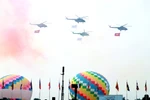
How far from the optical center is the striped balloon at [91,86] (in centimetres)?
7894

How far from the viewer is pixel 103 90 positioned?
79.9 meters

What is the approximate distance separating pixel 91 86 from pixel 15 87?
17.2 metres

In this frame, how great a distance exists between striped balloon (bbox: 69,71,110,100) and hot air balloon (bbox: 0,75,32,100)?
34.8 ft

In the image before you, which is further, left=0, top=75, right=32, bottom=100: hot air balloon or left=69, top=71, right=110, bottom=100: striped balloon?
left=0, top=75, right=32, bottom=100: hot air balloon

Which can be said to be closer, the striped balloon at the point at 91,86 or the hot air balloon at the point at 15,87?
the striped balloon at the point at 91,86

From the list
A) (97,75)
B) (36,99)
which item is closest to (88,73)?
(97,75)

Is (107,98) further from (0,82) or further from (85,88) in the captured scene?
(0,82)

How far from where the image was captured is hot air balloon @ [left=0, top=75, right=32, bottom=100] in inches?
3371

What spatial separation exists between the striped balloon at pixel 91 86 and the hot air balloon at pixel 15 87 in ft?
34.8

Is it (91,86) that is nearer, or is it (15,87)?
(91,86)

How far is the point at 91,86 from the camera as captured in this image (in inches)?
3132

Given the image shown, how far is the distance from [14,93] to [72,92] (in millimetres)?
12014

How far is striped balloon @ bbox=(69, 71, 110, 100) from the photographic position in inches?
3108

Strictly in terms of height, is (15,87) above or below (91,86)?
above
